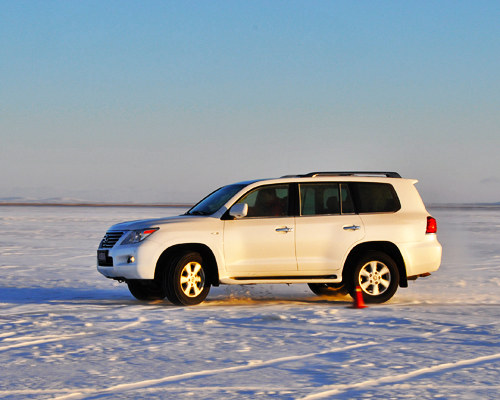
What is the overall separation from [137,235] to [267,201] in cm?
190

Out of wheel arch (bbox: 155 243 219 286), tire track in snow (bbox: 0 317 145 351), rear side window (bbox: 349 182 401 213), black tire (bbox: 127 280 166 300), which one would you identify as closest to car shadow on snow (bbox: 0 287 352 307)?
black tire (bbox: 127 280 166 300)

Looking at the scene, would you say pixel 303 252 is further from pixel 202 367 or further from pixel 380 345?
pixel 202 367

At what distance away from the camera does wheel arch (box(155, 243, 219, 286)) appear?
11680 mm

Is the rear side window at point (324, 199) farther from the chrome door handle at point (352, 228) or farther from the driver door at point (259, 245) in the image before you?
the driver door at point (259, 245)

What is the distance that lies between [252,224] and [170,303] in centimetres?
170

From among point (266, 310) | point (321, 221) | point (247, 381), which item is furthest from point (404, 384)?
point (321, 221)

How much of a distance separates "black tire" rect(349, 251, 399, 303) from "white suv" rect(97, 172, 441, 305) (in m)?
0.01

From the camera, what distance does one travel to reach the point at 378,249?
12.4 metres

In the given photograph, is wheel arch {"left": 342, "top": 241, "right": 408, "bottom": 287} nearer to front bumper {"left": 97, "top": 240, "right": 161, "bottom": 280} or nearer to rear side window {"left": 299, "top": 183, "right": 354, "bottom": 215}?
rear side window {"left": 299, "top": 183, "right": 354, "bottom": 215}

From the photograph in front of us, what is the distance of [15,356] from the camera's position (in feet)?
25.5

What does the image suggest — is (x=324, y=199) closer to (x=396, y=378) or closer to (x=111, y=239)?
(x=111, y=239)

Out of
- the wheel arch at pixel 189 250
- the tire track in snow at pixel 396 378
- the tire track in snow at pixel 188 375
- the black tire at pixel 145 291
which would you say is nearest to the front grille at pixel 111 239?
the wheel arch at pixel 189 250

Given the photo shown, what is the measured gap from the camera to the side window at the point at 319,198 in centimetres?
1210

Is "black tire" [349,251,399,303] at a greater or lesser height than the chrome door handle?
lesser
